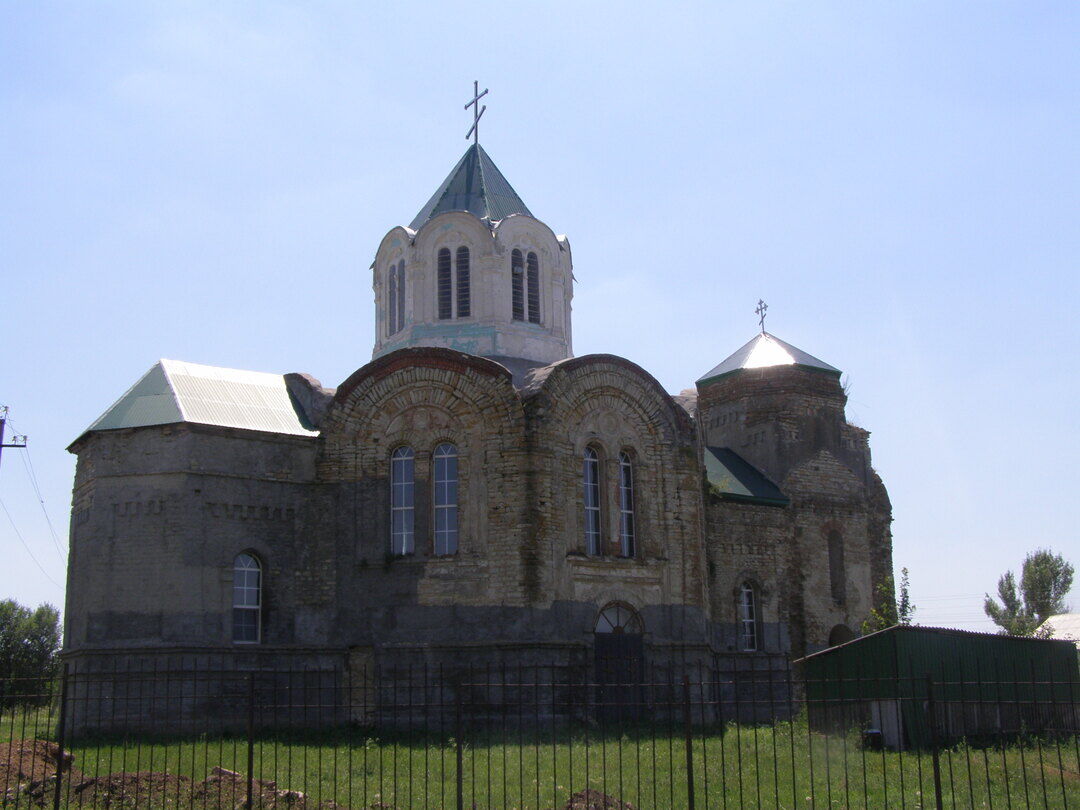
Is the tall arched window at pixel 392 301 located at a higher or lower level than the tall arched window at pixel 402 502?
higher

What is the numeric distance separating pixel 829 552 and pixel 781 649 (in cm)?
313

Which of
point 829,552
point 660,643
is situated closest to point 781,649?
point 829,552

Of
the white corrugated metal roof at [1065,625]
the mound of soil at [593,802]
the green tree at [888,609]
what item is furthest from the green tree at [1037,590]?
the mound of soil at [593,802]

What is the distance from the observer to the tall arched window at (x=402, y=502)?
22.1 meters

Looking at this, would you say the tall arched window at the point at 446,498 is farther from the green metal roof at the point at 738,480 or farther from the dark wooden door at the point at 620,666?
the green metal roof at the point at 738,480

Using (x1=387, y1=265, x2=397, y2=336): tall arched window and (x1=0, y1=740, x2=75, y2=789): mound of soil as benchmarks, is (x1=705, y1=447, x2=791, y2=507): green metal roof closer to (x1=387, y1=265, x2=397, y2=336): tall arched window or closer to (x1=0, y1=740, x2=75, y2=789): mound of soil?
(x1=387, y1=265, x2=397, y2=336): tall arched window

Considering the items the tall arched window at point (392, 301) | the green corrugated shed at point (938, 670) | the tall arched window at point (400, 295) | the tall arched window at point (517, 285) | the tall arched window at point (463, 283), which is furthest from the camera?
the tall arched window at point (392, 301)

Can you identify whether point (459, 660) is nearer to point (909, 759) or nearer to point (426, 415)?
point (426, 415)

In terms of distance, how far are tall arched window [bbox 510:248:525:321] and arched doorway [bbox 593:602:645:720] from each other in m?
7.34

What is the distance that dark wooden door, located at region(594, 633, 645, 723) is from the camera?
21.6m

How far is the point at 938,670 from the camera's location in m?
20.9

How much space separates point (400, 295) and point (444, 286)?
4.30ft

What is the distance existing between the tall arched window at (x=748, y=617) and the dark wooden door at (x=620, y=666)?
503 cm

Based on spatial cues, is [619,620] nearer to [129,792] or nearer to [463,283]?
[463,283]
